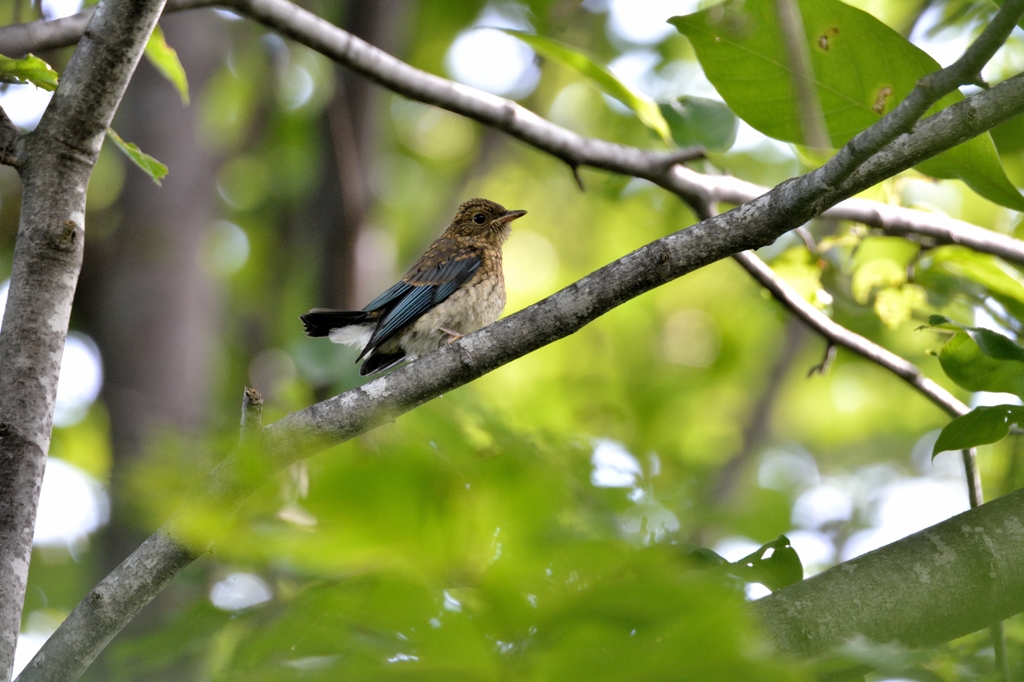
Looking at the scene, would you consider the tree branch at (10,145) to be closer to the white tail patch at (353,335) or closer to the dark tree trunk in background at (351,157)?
the white tail patch at (353,335)

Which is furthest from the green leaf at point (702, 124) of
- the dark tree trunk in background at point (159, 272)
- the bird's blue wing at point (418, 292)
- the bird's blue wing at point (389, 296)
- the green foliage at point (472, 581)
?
the dark tree trunk in background at point (159, 272)

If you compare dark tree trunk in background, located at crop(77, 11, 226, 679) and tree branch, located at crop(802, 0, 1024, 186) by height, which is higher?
dark tree trunk in background, located at crop(77, 11, 226, 679)

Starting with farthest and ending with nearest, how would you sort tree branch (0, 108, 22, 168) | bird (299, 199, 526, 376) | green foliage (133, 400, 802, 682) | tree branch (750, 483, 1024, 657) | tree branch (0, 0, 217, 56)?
bird (299, 199, 526, 376) < tree branch (0, 0, 217, 56) < tree branch (0, 108, 22, 168) < tree branch (750, 483, 1024, 657) < green foliage (133, 400, 802, 682)

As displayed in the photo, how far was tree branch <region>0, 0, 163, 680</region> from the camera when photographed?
2162 mm

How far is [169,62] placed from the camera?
10.0 feet

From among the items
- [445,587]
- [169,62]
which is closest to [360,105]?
[169,62]

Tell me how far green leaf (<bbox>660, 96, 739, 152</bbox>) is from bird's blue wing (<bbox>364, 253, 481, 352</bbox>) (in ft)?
6.74

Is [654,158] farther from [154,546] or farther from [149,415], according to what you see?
[149,415]

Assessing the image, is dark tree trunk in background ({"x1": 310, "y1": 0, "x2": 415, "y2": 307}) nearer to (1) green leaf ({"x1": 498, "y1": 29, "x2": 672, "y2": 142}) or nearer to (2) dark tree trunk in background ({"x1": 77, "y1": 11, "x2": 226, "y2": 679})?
(2) dark tree trunk in background ({"x1": 77, "y1": 11, "x2": 226, "y2": 679})

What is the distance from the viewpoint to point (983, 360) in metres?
2.09

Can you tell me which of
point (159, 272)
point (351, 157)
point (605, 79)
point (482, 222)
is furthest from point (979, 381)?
point (159, 272)

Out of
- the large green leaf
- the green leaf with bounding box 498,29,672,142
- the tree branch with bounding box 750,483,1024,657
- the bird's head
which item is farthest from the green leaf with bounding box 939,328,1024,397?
the bird's head

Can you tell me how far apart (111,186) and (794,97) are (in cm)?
693

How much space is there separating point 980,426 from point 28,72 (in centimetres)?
263
